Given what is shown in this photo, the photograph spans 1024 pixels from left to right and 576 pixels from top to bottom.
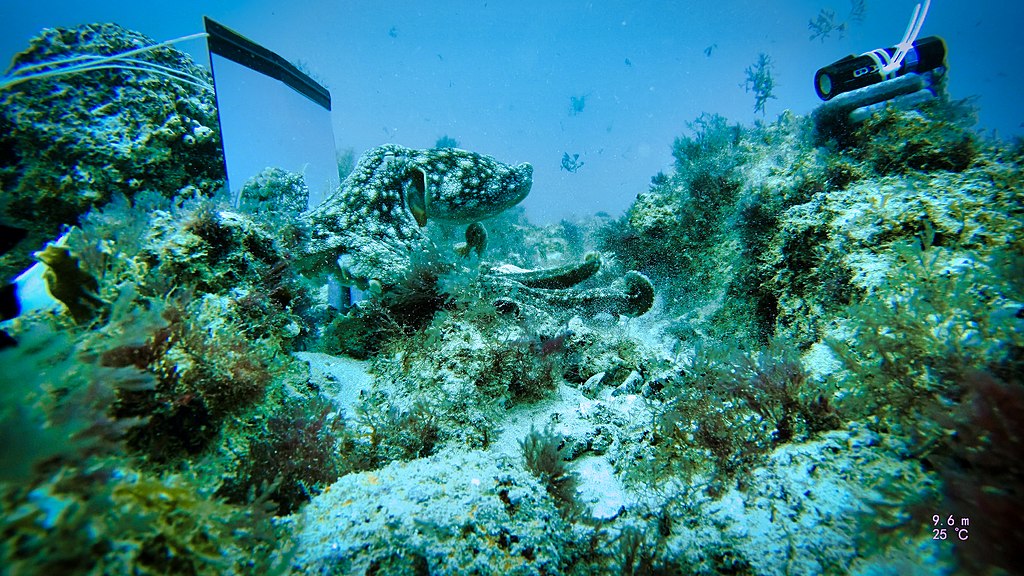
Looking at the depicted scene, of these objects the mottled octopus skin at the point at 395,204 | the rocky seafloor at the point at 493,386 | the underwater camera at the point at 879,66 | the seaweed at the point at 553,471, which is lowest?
the seaweed at the point at 553,471

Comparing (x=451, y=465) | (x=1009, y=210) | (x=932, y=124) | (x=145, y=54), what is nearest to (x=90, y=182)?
(x=145, y=54)

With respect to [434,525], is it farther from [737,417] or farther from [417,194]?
[417,194]

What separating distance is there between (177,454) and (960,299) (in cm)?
428

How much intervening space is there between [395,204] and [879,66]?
593cm

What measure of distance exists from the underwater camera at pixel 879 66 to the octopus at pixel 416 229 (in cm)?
355

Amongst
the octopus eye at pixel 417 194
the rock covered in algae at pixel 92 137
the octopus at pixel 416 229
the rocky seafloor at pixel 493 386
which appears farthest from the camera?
the octopus eye at pixel 417 194

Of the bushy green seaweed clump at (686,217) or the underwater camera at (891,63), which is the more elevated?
the underwater camera at (891,63)

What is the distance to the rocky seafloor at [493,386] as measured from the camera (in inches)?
51.0

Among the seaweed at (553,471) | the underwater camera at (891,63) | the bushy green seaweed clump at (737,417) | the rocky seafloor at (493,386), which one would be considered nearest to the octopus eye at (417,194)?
the rocky seafloor at (493,386)

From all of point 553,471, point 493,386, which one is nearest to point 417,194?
point 493,386

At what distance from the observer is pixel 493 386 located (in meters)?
2.79

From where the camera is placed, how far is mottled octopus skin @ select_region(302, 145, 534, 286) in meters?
3.59

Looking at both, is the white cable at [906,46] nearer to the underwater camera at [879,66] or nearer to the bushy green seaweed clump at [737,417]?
the underwater camera at [879,66]

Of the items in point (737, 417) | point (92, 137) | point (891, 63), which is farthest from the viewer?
point (891, 63)
